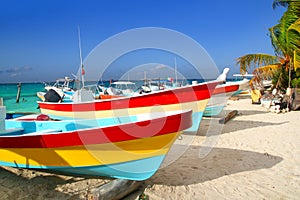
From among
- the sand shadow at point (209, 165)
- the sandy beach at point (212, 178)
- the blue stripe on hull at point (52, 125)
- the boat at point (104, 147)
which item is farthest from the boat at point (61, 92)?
the sand shadow at point (209, 165)

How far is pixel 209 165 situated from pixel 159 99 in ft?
7.27

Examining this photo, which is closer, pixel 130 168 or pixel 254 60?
pixel 130 168

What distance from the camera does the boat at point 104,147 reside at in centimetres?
295

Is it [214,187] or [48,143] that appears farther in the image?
[214,187]

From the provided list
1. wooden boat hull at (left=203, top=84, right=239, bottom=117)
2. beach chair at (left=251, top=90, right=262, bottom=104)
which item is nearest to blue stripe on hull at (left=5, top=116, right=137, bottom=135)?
wooden boat hull at (left=203, top=84, right=239, bottom=117)

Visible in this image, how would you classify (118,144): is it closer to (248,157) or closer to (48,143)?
Result: (48,143)

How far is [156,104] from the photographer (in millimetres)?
5977

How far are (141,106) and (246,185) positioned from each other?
11.0ft

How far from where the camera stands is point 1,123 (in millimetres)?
4145

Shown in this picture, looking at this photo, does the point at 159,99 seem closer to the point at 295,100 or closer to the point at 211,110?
the point at 211,110

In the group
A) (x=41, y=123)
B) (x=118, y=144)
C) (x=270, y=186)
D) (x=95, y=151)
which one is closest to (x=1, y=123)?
(x=41, y=123)

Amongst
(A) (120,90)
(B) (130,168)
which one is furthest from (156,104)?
(A) (120,90)

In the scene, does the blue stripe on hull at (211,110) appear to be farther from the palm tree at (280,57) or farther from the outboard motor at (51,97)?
the outboard motor at (51,97)

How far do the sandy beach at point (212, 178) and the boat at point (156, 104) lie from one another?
3.67 feet
